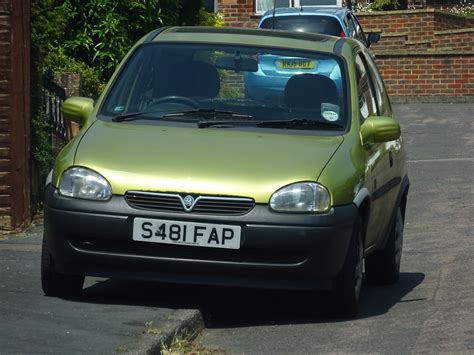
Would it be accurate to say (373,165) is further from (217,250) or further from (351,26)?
(351,26)

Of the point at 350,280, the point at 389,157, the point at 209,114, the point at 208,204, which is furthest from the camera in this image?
the point at 389,157

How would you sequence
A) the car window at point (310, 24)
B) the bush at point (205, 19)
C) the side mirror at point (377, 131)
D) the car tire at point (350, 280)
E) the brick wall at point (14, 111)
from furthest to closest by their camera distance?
the bush at point (205, 19), the car window at point (310, 24), the brick wall at point (14, 111), the side mirror at point (377, 131), the car tire at point (350, 280)

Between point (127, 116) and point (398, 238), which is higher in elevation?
point (127, 116)

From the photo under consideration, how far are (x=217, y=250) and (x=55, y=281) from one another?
1161mm

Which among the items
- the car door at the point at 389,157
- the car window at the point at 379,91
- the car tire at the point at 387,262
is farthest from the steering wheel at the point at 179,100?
the car tire at the point at 387,262

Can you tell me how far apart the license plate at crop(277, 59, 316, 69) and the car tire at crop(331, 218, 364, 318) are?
4.66 ft

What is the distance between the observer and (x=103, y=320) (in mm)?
8023

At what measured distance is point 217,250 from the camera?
26.6 feet

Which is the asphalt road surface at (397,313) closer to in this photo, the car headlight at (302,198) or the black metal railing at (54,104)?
the car headlight at (302,198)

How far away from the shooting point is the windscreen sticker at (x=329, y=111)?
9172 mm

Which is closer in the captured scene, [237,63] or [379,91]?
[237,63]

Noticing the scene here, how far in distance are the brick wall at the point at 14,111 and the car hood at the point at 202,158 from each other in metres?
3.01

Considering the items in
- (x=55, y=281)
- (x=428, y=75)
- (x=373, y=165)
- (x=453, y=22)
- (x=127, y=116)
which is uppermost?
(x=127, y=116)

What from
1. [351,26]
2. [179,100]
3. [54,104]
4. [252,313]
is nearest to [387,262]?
[252,313]
